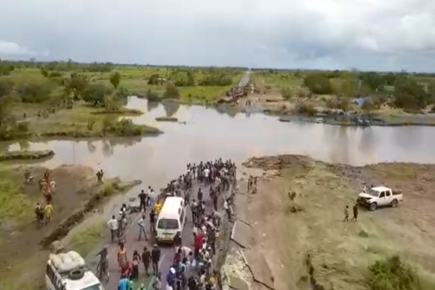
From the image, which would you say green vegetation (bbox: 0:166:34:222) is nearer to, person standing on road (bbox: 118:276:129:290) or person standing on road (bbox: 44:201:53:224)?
person standing on road (bbox: 44:201:53:224)

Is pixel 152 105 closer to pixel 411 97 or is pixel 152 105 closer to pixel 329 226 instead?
pixel 411 97

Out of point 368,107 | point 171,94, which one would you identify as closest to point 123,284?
point 368,107

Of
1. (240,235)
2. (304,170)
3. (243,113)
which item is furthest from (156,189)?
(243,113)

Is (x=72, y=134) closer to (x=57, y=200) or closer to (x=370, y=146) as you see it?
(x=57, y=200)

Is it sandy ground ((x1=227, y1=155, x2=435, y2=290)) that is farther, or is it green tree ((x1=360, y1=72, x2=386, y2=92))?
green tree ((x1=360, y1=72, x2=386, y2=92))

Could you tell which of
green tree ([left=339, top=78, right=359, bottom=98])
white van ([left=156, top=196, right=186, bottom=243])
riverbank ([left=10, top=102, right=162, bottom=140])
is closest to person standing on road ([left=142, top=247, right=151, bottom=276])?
white van ([left=156, top=196, right=186, bottom=243])
